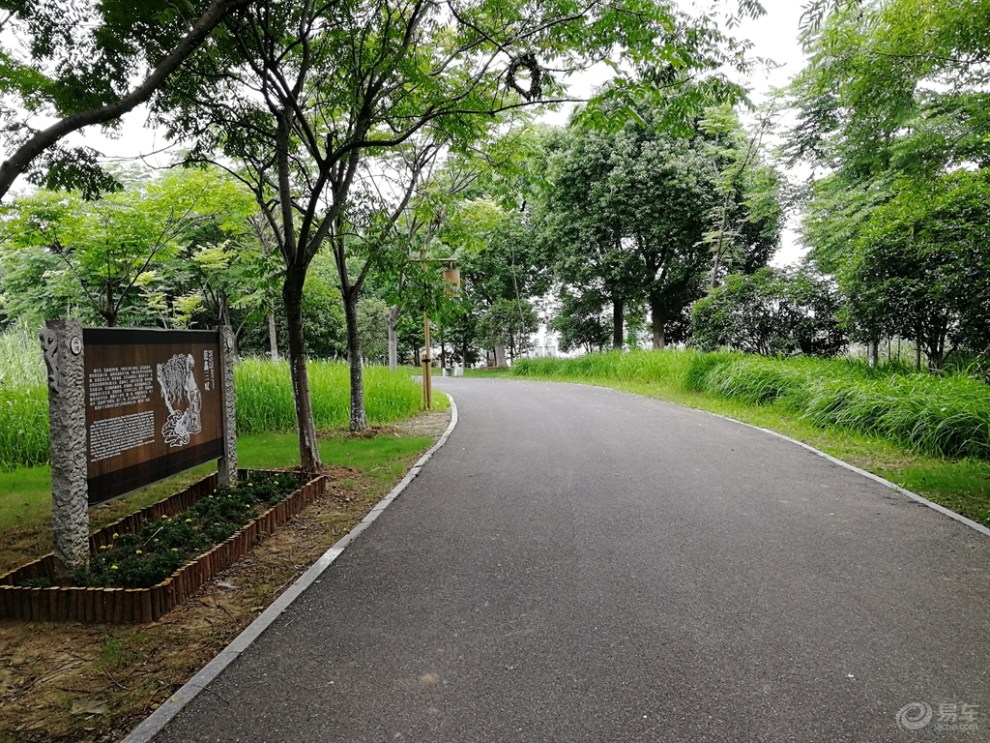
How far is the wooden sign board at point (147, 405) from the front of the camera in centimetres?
409

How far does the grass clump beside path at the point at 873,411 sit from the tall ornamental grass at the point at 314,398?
257 inches

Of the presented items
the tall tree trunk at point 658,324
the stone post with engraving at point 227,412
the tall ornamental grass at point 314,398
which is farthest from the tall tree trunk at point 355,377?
the tall tree trunk at point 658,324

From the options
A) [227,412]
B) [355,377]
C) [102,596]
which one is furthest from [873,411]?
[102,596]

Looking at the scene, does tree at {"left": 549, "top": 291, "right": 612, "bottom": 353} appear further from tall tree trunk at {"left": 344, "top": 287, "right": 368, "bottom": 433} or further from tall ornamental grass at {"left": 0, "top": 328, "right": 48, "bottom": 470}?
tall ornamental grass at {"left": 0, "top": 328, "right": 48, "bottom": 470}

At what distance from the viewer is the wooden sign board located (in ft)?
13.4

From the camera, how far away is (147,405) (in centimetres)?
468

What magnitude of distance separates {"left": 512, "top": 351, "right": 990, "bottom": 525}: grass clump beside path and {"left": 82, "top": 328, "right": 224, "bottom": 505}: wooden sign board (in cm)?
→ 682

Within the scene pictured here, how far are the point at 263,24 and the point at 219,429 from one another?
399 cm

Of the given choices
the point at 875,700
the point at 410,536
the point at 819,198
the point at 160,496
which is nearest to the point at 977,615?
the point at 875,700

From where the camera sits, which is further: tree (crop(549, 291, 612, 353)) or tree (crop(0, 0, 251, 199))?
tree (crop(549, 291, 612, 353))

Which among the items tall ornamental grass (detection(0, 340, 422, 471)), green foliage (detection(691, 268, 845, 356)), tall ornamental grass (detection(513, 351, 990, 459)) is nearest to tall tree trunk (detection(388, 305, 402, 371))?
tall ornamental grass (detection(0, 340, 422, 471))

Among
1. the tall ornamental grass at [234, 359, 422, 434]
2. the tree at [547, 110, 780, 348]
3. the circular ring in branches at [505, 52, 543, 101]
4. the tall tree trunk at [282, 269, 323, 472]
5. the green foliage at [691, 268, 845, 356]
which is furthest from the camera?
the tree at [547, 110, 780, 348]

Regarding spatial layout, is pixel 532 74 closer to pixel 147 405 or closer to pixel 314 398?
pixel 147 405

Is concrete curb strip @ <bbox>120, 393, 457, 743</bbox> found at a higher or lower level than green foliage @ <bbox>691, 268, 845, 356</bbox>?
lower
